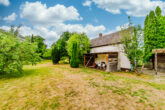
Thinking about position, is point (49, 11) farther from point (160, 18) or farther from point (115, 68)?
point (160, 18)

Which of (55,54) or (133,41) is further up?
(133,41)

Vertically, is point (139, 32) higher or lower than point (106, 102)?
higher

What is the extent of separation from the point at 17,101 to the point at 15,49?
5.69 meters

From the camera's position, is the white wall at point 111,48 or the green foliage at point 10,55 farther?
the white wall at point 111,48

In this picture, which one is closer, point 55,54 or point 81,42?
point 81,42

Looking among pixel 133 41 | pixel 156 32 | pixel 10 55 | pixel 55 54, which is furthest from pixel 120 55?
pixel 55 54

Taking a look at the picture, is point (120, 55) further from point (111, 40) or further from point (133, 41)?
point (111, 40)

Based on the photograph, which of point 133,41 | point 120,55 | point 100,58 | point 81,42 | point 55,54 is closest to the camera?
point 133,41

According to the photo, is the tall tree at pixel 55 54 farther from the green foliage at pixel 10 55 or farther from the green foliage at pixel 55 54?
the green foliage at pixel 10 55

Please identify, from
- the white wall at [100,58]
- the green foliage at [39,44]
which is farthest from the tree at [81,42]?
the green foliage at [39,44]

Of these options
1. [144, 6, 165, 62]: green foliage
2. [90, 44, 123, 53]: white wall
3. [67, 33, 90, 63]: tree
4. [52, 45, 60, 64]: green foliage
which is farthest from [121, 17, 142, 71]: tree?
[52, 45, 60, 64]: green foliage

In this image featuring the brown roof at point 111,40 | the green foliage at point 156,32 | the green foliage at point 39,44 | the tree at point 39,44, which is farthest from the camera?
the green foliage at point 39,44

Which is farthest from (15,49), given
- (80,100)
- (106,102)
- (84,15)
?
(84,15)

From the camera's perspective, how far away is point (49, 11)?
1255 centimetres
